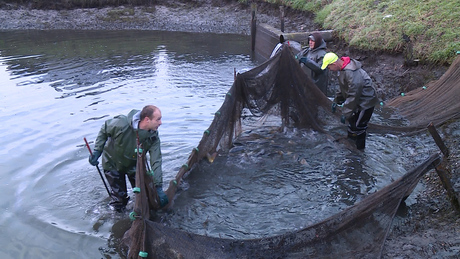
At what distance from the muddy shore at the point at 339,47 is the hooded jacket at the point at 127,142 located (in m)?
2.74

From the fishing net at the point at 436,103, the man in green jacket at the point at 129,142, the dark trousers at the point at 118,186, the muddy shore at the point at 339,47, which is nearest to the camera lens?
the muddy shore at the point at 339,47

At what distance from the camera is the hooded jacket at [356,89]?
6383 millimetres

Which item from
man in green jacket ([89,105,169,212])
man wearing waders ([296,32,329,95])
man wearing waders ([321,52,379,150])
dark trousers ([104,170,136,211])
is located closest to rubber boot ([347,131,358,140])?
man wearing waders ([321,52,379,150])

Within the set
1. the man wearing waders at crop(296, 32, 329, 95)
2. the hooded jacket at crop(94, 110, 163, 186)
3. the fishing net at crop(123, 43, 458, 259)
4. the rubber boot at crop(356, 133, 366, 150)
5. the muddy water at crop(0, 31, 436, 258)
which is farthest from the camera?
the man wearing waders at crop(296, 32, 329, 95)

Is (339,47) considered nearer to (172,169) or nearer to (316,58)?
(316,58)

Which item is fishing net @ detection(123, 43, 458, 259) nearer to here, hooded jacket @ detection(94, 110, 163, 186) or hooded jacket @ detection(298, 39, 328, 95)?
hooded jacket @ detection(94, 110, 163, 186)

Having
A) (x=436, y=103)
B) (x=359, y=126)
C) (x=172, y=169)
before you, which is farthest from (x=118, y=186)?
(x=436, y=103)

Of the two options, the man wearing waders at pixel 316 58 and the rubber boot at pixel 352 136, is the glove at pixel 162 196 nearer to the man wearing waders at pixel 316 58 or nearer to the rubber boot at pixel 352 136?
the rubber boot at pixel 352 136

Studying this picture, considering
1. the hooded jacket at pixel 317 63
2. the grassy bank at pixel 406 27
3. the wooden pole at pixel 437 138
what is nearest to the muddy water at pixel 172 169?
the wooden pole at pixel 437 138

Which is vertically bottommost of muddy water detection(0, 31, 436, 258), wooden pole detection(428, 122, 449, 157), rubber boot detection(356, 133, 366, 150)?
muddy water detection(0, 31, 436, 258)

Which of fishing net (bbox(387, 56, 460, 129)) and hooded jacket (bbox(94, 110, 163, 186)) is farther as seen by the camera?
fishing net (bbox(387, 56, 460, 129))

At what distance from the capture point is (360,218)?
408 centimetres

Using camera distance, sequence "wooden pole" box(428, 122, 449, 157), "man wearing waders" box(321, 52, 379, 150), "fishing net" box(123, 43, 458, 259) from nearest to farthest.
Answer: "fishing net" box(123, 43, 458, 259)
"wooden pole" box(428, 122, 449, 157)
"man wearing waders" box(321, 52, 379, 150)

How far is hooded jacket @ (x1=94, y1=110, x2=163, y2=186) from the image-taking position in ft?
15.3
